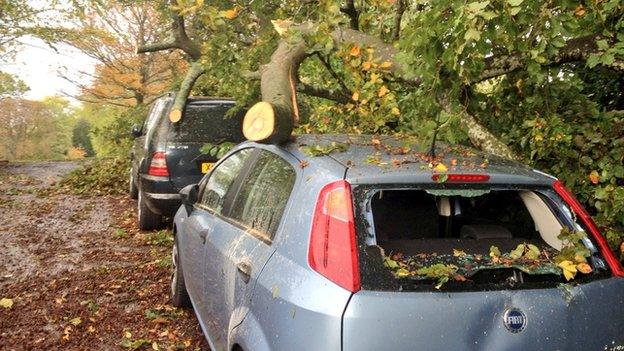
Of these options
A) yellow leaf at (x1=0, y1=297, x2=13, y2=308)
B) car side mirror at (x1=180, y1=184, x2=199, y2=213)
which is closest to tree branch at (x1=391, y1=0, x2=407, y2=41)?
car side mirror at (x1=180, y1=184, x2=199, y2=213)

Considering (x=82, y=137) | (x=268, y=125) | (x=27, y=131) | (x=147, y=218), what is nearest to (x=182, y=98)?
(x=147, y=218)

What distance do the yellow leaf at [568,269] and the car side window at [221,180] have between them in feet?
6.65

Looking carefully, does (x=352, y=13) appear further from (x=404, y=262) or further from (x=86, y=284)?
(x=404, y=262)

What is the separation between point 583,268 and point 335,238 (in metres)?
1.03

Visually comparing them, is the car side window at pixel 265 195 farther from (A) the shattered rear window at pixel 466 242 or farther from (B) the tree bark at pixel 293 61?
(B) the tree bark at pixel 293 61

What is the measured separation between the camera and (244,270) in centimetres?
237

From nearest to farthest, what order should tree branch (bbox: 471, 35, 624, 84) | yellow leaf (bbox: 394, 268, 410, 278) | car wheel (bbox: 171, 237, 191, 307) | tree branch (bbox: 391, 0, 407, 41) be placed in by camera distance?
yellow leaf (bbox: 394, 268, 410, 278), tree branch (bbox: 471, 35, 624, 84), car wheel (bbox: 171, 237, 191, 307), tree branch (bbox: 391, 0, 407, 41)

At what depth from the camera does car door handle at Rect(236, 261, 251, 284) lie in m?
2.34

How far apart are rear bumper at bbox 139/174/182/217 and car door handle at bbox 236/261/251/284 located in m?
4.18

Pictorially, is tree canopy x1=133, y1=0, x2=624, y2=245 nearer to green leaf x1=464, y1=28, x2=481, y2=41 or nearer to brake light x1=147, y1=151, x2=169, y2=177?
green leaf x1=464, y1=28, x2=481, y2=41

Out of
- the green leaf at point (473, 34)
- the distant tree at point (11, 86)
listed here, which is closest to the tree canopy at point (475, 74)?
the green leaf at point (473, 34)

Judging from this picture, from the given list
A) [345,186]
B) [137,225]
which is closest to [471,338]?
[345,186]

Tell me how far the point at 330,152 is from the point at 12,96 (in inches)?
1444

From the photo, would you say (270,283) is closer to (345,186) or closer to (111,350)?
(345,186)
